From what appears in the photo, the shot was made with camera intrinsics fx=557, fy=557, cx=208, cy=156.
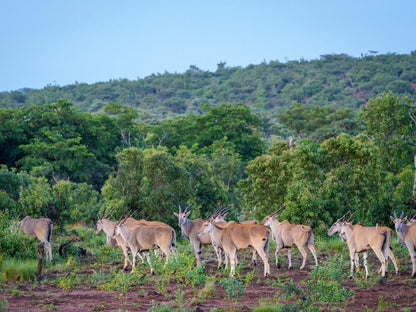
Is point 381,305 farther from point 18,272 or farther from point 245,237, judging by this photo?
point 18,272

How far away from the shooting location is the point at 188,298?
10281 millimetres

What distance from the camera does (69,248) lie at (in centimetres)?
1717

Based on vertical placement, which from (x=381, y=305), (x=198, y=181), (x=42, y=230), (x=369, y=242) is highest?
(x=198, y=181)

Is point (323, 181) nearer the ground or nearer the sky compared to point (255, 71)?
nearer the ground

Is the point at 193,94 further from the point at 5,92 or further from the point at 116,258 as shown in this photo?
the point at 116,258

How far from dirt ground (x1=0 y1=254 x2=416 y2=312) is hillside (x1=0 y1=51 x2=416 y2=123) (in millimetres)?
68390

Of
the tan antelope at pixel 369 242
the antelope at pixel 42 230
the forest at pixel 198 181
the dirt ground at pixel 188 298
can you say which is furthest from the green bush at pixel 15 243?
the tan antelope at pixel 369 242

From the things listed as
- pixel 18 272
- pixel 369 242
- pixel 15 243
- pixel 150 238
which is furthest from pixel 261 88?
pixel 18 272

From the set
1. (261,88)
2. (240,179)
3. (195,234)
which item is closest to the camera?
(195,234)

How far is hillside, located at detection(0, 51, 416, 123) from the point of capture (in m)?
84.9

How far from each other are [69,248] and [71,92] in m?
88.8

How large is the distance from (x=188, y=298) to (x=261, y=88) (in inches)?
3579

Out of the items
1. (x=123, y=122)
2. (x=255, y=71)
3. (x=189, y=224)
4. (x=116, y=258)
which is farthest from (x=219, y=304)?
(x=255, y=71)

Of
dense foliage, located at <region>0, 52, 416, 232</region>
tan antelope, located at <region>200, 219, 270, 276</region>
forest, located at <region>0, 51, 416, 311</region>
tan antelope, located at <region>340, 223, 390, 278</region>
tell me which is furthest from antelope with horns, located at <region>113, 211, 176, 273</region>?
dense foliage, located at <region>0, 52, 416, 232</region>
